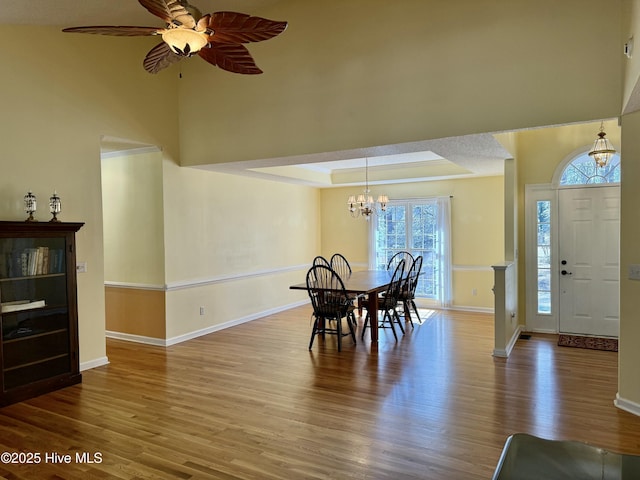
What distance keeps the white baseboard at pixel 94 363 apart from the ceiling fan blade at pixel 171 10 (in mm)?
3715

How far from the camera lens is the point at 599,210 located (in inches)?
213

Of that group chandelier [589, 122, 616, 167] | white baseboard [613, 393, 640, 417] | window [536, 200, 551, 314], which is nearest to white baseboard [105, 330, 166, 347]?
white baseboard [613, 393, 640, 417]

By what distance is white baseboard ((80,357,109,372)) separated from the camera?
177 inches

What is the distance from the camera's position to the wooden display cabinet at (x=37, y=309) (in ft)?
12.1

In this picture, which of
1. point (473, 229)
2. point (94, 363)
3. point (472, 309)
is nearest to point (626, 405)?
point (472, 309)

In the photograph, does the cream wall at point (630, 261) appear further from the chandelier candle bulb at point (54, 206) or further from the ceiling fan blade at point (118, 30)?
the chandelier candle bulb at point (54, 206)

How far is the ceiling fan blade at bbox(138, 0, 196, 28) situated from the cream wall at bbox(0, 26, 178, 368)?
8.33ft

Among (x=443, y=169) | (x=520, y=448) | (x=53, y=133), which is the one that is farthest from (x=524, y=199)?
(x=53, y=133)

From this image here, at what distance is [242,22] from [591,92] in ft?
9.26

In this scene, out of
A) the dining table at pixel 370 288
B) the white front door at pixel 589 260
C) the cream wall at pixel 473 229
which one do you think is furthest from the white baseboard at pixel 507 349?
the cream wall at pixel 473 229

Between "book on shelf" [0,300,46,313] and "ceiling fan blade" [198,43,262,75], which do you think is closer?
"ceiling fan blade" [198,43,262,75]

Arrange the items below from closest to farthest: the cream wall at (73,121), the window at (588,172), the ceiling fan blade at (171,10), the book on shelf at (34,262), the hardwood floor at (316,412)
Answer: the ceiling fan blade at (171,10) < the hardwood floor at (316,412) < the book on shelf at (34,262) < the cream wall at (73,121) < the window at (588,172)

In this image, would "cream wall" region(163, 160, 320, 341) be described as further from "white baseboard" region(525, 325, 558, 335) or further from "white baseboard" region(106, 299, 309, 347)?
"white baseboard" region(525, 325, 558, 335)

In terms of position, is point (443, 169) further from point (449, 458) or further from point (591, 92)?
point (449, 458)
